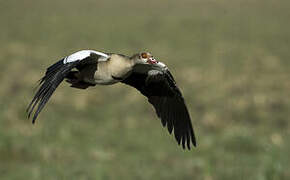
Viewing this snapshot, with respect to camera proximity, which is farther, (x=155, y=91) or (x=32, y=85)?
(x=32, y=85)

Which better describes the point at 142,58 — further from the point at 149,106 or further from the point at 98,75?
the point at 149,106

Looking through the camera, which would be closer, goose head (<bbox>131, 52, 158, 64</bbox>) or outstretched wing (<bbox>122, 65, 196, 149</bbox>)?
goose head (<bbox>131, 52, 158, 64</bbox>)

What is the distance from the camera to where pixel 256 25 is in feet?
78.4

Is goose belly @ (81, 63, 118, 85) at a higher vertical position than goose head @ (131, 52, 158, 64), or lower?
lower

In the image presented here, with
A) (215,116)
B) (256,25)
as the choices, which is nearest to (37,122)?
(215,116)

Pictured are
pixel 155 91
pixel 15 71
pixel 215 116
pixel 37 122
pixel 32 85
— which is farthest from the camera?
pixel 15 71

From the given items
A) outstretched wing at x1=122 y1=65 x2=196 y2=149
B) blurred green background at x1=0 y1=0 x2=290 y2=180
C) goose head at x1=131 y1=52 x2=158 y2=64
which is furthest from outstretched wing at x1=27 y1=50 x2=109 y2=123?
blurred green background at x1=0 y1=0 x2=290 y2=180

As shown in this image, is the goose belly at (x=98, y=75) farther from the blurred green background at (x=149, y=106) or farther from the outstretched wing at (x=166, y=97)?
the blurred green background at (x=149, y=106)

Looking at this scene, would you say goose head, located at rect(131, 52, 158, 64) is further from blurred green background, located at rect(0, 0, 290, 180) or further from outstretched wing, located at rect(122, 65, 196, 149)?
blurred green background, located at rect(0, 0, 290, 180)

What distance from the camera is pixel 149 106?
12.4m

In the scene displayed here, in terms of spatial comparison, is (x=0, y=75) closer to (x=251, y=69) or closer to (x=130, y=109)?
(x=130, y=109)

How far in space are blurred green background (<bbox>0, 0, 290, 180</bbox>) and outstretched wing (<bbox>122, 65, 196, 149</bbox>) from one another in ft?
8.95

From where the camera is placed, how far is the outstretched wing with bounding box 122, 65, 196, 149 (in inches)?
197

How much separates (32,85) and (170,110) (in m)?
8.79
